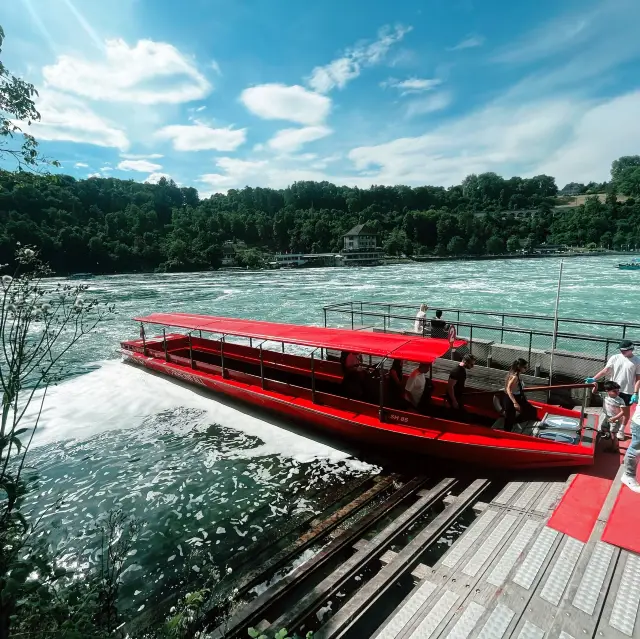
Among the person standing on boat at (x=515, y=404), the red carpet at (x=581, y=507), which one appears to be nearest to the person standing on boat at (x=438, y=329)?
the person standing on boat at (x=515, y=404)

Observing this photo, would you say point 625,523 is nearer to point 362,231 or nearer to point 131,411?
point 131,411

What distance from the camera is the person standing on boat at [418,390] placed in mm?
8672

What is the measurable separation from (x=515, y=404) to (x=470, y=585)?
4.16 m

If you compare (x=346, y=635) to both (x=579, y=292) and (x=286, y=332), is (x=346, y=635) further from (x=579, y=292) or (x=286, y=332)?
(x=579, y=292)

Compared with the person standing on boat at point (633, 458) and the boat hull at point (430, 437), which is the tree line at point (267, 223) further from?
the person standing on boat at point (633, 458)

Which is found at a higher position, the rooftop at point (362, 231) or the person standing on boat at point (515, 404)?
the rooftop at point (362, 231)

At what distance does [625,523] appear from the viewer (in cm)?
512

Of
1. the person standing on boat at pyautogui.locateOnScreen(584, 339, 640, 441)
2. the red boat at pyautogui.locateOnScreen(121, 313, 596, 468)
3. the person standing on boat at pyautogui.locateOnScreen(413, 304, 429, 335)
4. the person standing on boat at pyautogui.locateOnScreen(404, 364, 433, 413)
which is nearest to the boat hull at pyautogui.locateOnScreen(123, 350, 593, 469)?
the red boat at pyautogui.locateOnScreen(121, 313, 596, 468)

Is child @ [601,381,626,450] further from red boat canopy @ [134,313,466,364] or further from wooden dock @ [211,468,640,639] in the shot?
red boat canopy @ [134,313,466,364]

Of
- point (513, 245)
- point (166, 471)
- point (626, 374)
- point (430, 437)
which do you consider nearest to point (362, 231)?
point (513, 245)

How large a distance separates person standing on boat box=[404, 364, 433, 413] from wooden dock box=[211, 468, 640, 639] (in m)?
2.59

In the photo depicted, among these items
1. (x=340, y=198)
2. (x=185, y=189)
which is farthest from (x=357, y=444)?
(x=185, y=189)

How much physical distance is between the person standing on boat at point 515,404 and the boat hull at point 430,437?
53 cm

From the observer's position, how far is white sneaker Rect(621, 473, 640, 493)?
5.77 metres
